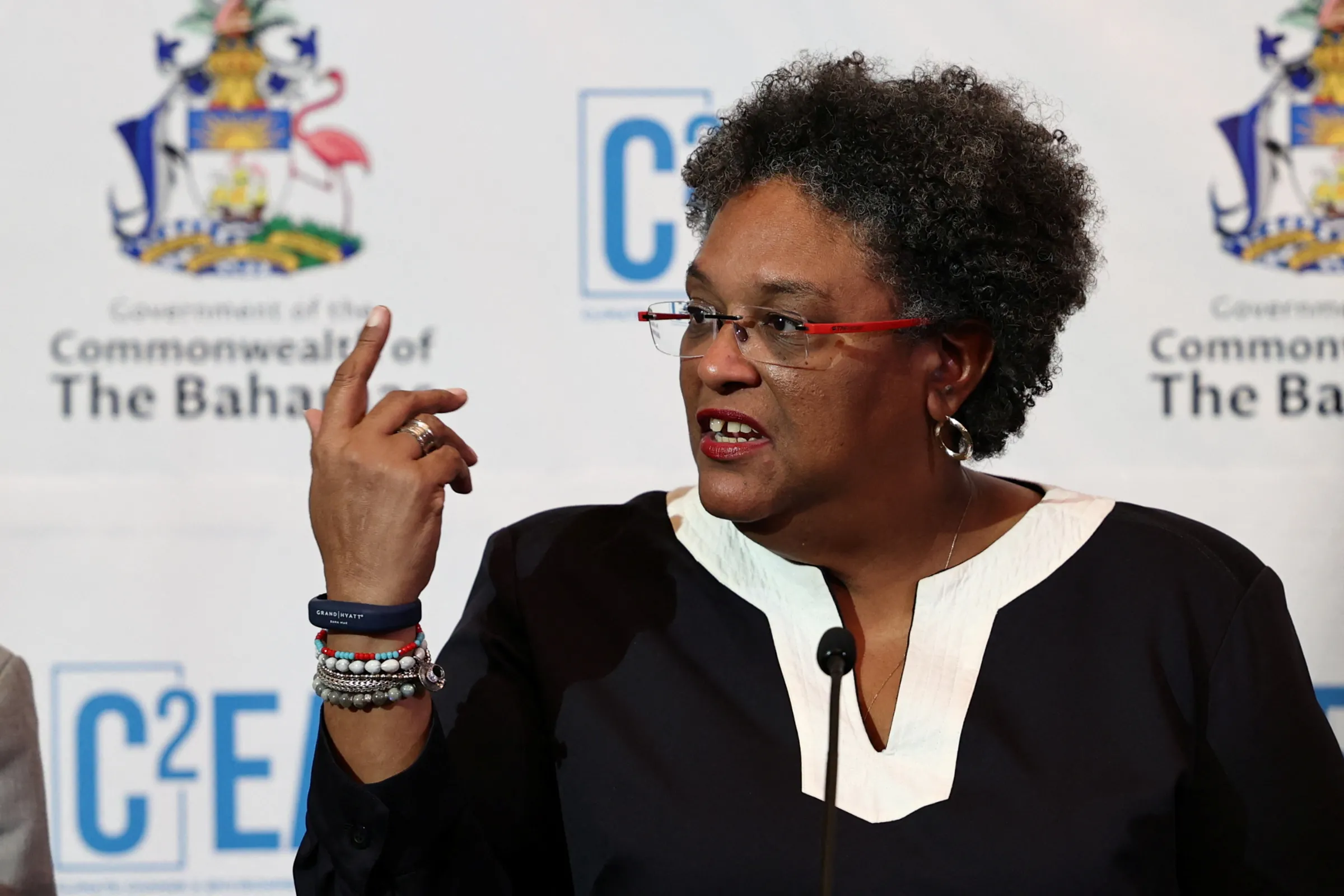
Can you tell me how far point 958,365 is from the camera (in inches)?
60.5

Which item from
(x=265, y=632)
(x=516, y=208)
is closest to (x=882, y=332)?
(x=516, y=208)

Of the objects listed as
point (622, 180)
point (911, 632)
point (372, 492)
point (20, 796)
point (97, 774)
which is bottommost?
point (97, 774)

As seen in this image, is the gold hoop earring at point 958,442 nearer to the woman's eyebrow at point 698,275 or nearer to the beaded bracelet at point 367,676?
the woman's eyebrow at point 698,275

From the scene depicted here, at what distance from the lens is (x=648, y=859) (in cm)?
133

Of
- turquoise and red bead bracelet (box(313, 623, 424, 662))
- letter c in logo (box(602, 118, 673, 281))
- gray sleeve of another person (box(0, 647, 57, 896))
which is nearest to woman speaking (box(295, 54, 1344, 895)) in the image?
turquoise and red bead bracelet (box(313, 623, 424, 662))

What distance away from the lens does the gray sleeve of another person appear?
1490 mm

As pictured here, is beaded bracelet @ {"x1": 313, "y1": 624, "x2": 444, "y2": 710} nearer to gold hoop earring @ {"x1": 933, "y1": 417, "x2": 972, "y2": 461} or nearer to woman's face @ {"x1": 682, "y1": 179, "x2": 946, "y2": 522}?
woman's face @ {"x1": 682, "y1": 179, "x2": 946, "y2": 522}

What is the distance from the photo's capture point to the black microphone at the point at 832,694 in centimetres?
107

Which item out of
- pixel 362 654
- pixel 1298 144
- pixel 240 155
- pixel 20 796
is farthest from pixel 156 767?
pixel 1298 144

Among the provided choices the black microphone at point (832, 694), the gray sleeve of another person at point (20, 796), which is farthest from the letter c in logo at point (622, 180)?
the black microphone at point (832, 694)

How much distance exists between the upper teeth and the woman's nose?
33 millimetres

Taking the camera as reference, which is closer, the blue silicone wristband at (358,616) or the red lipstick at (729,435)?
the blue silicone wristband at (358,616)

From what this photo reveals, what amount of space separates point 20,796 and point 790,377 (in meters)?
0.92

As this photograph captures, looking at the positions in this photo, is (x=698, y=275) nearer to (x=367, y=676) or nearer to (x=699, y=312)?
(x=699, y=312)
